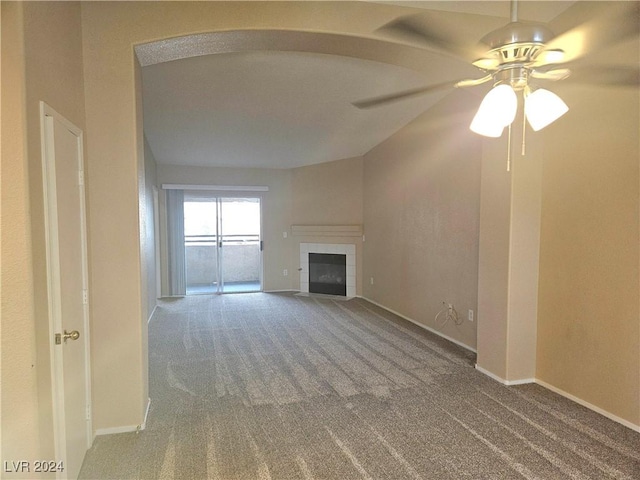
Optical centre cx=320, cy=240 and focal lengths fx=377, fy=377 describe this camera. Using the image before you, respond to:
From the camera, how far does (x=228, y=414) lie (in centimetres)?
276

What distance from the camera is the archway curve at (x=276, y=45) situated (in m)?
2.50

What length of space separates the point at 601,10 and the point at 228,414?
385 centimetres

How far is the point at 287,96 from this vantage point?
13.4ft

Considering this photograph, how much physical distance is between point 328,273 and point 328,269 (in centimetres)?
8

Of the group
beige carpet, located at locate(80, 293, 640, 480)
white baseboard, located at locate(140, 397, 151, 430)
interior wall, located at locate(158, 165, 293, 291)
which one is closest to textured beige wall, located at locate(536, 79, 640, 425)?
beige carpet, located at locate(80, 293, 640, 480)

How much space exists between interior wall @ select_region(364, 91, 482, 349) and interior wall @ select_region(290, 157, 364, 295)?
509 millimetres

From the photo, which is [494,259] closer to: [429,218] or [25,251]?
[429,218]

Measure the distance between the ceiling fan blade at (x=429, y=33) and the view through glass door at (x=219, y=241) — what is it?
6087 millimetres

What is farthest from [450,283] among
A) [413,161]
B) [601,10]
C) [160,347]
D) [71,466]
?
[71,466]

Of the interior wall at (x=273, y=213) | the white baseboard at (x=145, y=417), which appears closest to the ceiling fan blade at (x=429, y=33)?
the white baseboard at (x=145, y=417)

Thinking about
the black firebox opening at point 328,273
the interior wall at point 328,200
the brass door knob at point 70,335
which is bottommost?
the black firebox opening at point 328,273

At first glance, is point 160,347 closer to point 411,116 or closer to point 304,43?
point 304,43

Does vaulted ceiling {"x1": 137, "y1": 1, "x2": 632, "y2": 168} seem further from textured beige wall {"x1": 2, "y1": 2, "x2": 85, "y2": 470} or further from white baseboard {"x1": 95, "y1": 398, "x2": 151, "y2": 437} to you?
white baseboard {"x1": 95, "y1": 398, "x2": 151, "y2": 437}

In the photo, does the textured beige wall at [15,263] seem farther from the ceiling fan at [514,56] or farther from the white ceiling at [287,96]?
the white ceiling at [287,96]
